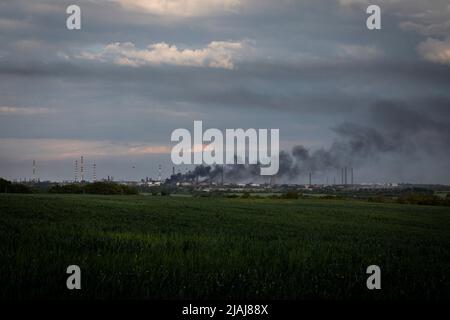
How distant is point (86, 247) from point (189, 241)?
3547 millimetres

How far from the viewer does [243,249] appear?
14.7 meters

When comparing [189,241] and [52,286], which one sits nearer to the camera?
[52,286]

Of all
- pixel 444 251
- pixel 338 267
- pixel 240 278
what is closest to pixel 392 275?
pixel 338 267

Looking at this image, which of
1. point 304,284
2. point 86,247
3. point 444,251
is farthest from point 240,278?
point 444,251

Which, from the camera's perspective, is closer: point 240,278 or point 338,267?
point 240,278
